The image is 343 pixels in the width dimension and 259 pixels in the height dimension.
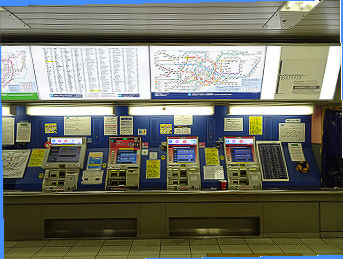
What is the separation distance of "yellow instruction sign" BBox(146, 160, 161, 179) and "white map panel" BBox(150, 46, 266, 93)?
122cm

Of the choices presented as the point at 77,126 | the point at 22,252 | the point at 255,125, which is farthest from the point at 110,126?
the point at 255,125

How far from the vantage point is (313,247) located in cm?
Result: 434

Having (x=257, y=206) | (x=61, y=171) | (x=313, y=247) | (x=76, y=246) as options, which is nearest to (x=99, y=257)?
(x=76, y=246)

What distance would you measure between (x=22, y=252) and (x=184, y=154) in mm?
2833

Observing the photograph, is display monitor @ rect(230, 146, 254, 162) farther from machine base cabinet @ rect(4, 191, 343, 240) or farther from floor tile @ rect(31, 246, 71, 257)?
floor tile @ rect(31, 246, 71, 257)

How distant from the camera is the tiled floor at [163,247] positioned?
414 centimetres

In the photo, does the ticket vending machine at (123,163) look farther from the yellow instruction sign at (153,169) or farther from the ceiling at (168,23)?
the ceiling at (168,23)

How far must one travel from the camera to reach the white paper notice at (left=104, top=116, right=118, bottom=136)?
5.34m

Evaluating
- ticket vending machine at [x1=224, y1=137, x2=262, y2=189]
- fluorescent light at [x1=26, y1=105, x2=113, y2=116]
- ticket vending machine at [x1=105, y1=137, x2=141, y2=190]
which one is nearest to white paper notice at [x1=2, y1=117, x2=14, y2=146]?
fluorescent light at [x1=26, y1=105, x2=113, y2=116]

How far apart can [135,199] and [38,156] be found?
1907 mm

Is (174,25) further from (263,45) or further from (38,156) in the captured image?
(38,156)

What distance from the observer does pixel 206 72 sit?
4.97 m

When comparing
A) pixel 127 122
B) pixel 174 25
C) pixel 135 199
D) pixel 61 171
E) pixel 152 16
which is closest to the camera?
pixel 152 16

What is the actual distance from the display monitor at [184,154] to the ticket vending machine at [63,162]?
1586 millimetres
